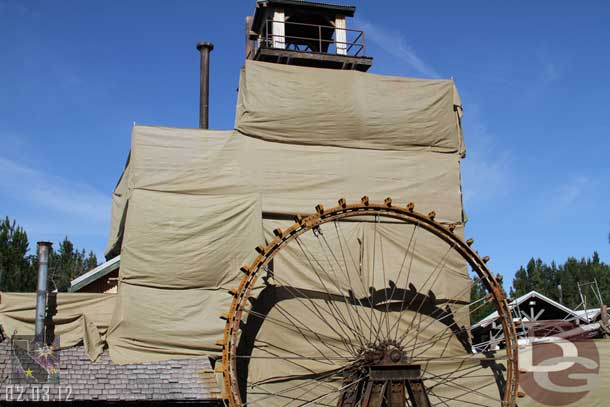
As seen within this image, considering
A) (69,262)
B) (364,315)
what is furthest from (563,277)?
(364,315)

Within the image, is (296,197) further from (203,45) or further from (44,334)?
(203,45)

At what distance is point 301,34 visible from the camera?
2286 centimetres

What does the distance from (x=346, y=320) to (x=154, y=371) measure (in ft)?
12.9

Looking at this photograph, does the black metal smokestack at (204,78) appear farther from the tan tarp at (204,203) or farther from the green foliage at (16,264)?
the green foliage at (16,264)

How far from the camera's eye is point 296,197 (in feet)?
49.0

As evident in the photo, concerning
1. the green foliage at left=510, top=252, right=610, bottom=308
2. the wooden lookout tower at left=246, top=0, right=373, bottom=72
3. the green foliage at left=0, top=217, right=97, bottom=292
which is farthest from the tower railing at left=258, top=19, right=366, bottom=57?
the green foliage at left=510, top=252, right=610, bottom=308

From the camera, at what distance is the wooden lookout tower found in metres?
20.6

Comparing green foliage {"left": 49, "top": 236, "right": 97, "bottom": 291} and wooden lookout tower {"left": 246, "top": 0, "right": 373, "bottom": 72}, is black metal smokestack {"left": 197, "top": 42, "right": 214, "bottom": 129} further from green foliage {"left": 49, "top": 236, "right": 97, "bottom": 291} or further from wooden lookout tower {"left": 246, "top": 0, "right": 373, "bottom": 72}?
green foliage {"left": 49, "top": 236, "right": 97, "bottom": 291}

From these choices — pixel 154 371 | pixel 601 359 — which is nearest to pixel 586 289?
pixel 601 359

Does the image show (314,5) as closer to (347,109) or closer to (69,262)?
(347,109)

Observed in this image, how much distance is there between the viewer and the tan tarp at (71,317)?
542 inches

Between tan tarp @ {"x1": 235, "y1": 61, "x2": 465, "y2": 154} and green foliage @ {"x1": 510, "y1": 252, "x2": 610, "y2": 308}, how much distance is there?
44.9 meters
